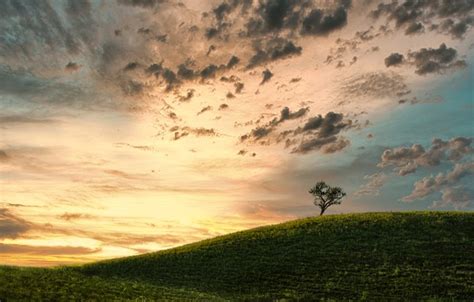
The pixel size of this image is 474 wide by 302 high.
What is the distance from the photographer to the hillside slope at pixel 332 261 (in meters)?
44.7

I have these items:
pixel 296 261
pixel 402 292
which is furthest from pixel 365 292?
→ pixel 296 261

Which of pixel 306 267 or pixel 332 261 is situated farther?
pixel 332 261

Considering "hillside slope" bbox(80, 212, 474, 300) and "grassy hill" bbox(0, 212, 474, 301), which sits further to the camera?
"hillside slope" bbox(80, 212, 474, 300)

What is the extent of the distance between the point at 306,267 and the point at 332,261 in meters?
3.33

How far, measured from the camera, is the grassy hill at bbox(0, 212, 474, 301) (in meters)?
41.9

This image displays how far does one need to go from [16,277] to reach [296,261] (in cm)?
2938

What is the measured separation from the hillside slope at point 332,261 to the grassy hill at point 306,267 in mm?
102

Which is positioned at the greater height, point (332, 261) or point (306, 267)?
point (332, 261)

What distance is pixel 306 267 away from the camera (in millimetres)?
51344

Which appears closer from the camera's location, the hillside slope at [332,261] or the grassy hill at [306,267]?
the grassy hill at [306,267]

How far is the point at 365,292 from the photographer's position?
42844mm

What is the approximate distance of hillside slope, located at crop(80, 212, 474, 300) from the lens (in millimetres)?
44656

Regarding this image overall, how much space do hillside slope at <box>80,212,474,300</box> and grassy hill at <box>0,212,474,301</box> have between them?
10cm

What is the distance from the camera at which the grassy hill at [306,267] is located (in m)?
41.9
